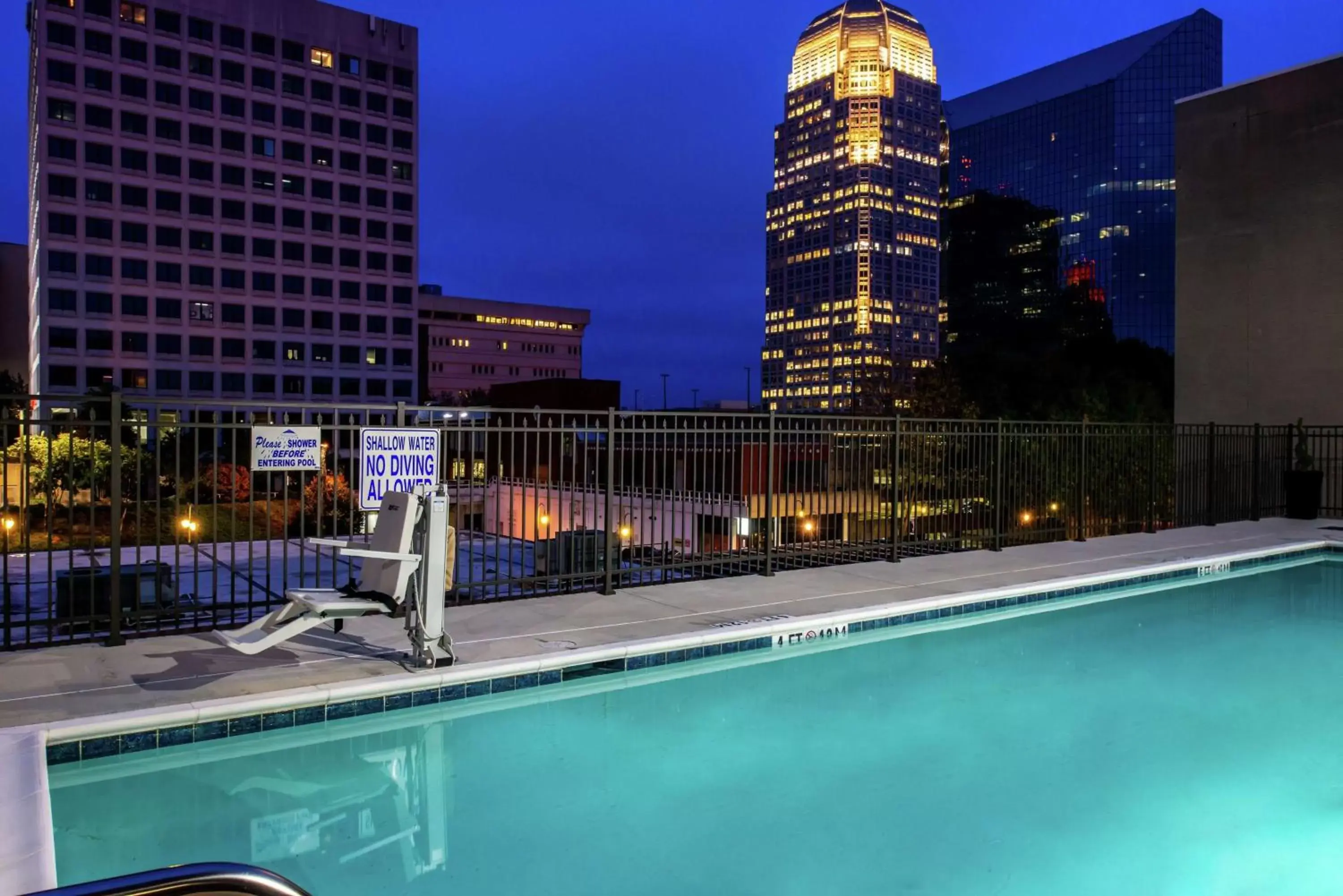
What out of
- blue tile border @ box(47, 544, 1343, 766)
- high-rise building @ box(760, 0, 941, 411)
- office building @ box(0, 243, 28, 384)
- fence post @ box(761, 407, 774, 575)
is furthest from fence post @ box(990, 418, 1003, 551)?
high-rise building @ box(760, 0, 941, 411)

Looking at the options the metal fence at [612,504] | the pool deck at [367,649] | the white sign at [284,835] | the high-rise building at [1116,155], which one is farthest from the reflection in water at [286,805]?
the high-rise building at [1116,155]

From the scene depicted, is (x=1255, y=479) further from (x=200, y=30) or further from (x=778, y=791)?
(x=200, y=30)

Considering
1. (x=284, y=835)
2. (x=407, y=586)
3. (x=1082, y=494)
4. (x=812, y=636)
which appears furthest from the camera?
(x=1082, y=494)

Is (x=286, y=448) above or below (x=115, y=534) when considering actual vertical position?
above

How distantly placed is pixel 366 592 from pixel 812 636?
11.1ft

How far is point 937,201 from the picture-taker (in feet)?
518

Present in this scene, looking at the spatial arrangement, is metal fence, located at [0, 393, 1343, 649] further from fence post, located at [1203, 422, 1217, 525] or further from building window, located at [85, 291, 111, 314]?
building window, located at [85, 291, 111, 314]

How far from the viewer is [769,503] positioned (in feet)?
28.7

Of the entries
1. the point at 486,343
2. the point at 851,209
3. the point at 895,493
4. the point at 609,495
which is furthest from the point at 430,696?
the point at 851,209

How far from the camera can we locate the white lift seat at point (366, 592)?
5223 mm

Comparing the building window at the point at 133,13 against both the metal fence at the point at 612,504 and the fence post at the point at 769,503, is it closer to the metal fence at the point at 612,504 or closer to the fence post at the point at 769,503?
the metal fence at the point at 612,504

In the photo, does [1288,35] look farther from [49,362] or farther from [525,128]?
[49,362]

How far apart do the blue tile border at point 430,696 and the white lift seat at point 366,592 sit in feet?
1.53

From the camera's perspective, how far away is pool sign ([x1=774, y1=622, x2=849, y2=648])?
23.0 feet
